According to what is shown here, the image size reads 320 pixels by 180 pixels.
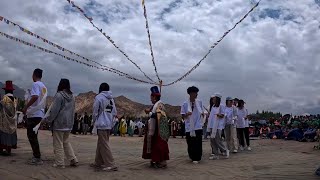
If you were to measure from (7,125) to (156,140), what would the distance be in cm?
386

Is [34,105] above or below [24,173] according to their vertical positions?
above

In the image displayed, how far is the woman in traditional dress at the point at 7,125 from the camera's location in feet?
31.6

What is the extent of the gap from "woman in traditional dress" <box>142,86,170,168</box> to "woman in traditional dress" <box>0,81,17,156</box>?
347cm

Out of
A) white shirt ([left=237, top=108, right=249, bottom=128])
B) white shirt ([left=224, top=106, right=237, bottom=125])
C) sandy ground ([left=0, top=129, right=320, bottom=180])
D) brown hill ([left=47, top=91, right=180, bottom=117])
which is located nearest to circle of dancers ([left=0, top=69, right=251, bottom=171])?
sandy ground ([left=0, top=129, right=320, bottom=180])

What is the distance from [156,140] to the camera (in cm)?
889

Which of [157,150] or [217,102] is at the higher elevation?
[217,102]

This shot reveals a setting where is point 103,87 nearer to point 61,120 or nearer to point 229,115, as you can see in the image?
point 61,120

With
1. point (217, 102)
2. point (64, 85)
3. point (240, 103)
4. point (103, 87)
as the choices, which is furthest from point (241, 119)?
point (64, 85)

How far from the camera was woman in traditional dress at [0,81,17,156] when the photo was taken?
9617mm

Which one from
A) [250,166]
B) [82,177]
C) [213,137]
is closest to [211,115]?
[213,137]

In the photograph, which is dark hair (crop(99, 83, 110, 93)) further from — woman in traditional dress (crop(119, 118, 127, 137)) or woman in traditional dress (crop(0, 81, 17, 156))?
woman in traditional dress (crop(119, 118, 127, 137))

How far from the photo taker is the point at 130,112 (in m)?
53.5

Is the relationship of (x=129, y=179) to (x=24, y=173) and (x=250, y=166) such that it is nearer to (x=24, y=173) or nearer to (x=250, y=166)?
(x=24, y=173)

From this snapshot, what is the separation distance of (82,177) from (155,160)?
1888 millimetres
